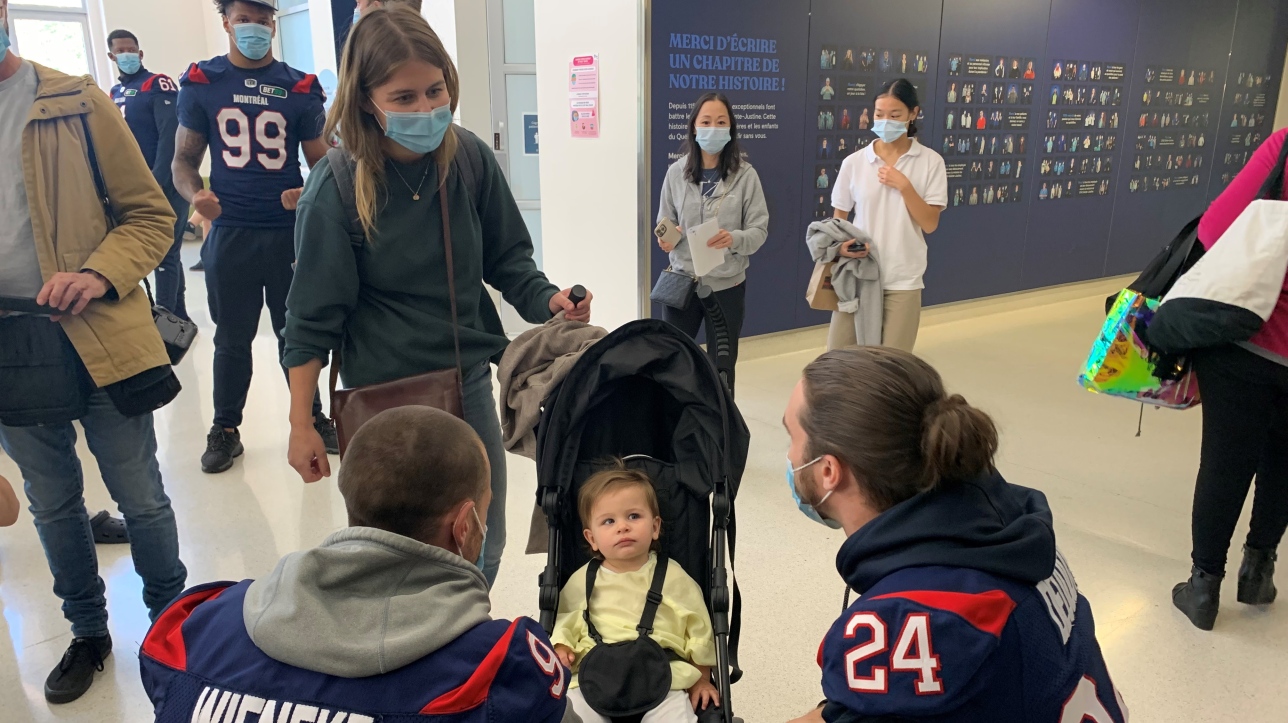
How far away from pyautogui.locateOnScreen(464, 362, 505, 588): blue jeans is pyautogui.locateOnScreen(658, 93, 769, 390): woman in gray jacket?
73.2 inches

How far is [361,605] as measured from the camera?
1.00 m

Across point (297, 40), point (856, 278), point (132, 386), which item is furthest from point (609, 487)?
point (297, 40)

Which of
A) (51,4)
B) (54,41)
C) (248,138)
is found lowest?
(248,138)

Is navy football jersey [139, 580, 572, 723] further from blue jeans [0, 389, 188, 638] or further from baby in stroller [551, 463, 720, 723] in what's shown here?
blue jeans [0, 389, 188, 638]

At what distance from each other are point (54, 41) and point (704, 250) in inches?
400

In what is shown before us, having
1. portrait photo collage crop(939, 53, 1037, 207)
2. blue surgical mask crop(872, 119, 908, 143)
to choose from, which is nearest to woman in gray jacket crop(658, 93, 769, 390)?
blue surgical mask crop(872, 119, 908, 143)

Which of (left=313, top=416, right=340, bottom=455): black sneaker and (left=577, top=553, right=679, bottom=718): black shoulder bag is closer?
(left=577, top=553, right=679, bottom=718): black shoulder bag

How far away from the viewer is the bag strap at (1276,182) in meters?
2.21

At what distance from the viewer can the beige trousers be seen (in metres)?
3.53

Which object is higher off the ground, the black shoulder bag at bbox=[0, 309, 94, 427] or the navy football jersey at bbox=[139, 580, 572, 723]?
the black shoulder bag at bbox=[0, 309, 94, 427]

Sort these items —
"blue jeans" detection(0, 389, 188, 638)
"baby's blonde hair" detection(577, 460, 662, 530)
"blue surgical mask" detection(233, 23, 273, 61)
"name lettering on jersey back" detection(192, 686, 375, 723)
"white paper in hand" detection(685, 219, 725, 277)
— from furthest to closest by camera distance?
"white paper in hand" detection(685, 219, 725, 277) < "blue surgical mask" detection(233, 23, 273, 61) < "blue jeans" detection(0, 389, 188, 638) < "baby's blonde hair" detection(577, 460, 662, 530) < "name lettering on jersey back" detection(192, 686, 375, 723)

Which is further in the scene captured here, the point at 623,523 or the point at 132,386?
the point at 132,386

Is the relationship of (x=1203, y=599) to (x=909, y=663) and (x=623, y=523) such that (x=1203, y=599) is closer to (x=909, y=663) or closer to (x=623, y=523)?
(x=623, y=523)

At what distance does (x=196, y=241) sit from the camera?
10281 millimetres
